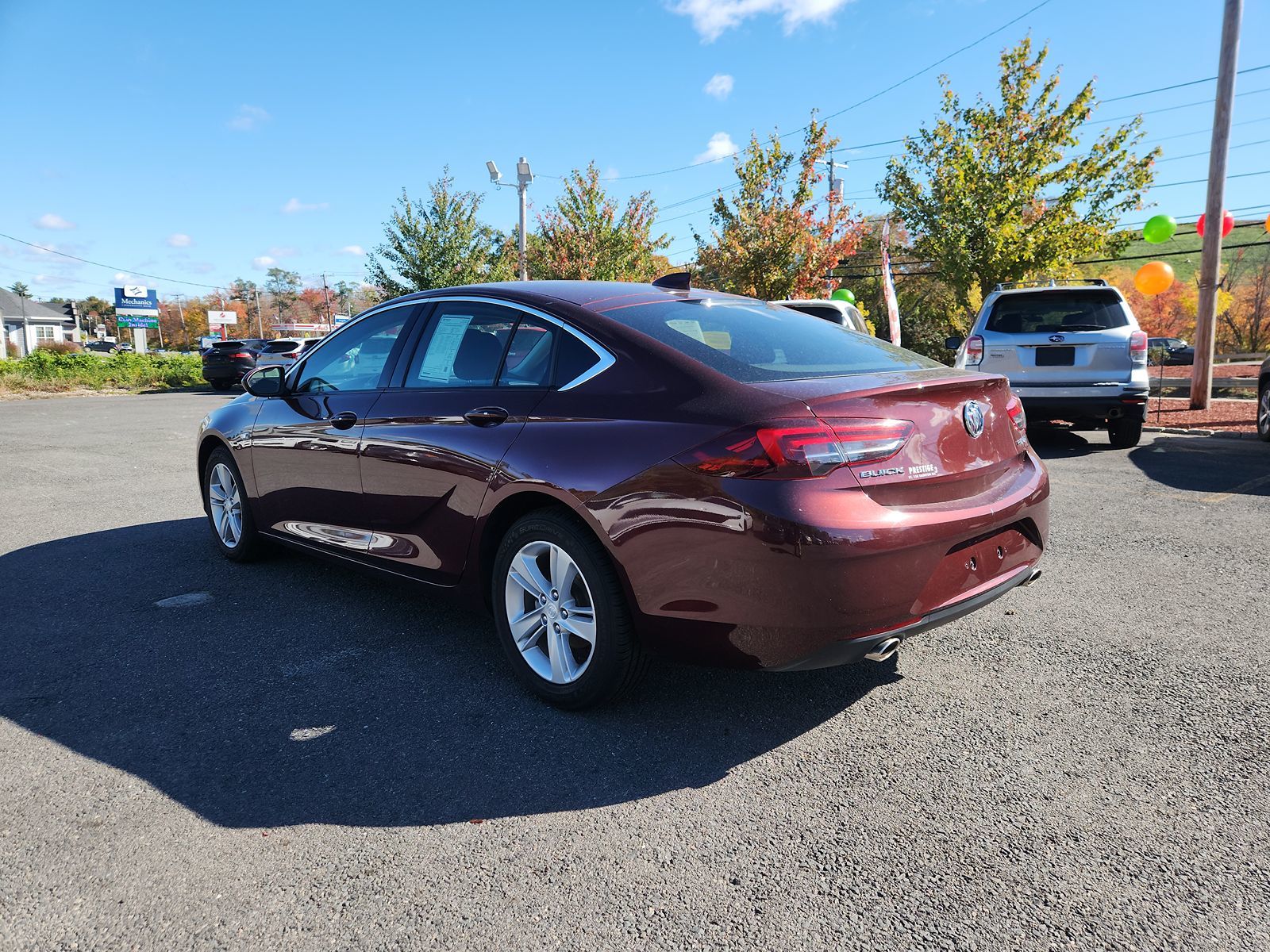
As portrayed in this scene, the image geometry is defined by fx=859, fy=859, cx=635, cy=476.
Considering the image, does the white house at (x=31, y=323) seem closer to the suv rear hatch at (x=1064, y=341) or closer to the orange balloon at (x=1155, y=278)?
the orange balloon at (x=1155, y=278)

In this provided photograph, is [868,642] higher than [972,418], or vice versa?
[972,418]

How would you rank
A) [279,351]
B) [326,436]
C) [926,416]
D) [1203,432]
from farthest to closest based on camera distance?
[279,351]
[1203,432]
[326,436]
[926,416]

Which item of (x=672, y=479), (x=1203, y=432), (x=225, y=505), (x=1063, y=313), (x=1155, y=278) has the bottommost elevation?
(x=1203, y=432)

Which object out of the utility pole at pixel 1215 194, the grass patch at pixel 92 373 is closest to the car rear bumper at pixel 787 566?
the utility pole at pixel 1215 194

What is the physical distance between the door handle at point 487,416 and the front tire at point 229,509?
2.31 meters

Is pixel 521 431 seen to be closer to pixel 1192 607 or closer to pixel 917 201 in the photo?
pixel 1192 607

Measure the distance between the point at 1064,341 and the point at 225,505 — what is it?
840 cm

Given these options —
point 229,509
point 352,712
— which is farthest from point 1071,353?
point 352,712

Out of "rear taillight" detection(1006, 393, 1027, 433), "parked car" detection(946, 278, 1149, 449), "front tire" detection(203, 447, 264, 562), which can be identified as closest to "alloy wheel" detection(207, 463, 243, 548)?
"front tire" detection(203, 447, 264, 562)

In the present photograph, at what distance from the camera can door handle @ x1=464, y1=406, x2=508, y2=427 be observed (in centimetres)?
335

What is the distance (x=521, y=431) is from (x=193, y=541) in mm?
3850

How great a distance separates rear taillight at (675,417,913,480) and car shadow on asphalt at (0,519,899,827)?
38.7 inches

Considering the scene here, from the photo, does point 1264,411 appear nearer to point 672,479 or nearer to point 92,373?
point 672,479

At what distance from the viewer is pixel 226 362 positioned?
2759 cm
